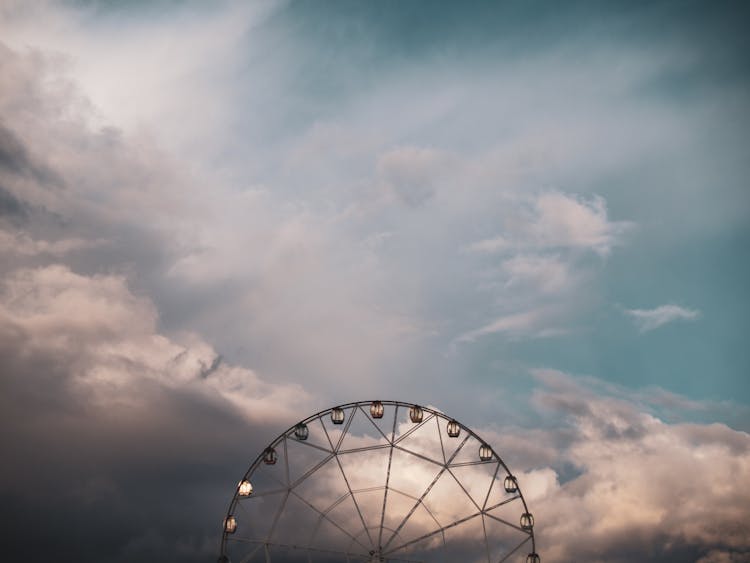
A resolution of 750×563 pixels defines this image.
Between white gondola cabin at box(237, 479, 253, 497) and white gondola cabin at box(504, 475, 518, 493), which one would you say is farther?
white gondola cabin at box(504, 475, 518, 493)

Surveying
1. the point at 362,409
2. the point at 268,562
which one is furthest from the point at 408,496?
the point at 268,562

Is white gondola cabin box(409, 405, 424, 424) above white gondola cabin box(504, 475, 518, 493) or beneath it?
above

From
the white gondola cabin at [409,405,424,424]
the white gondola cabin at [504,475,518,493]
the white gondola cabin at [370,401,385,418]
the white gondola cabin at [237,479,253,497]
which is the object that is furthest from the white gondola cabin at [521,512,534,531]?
the white gondola cabin at [237,479,253,497]

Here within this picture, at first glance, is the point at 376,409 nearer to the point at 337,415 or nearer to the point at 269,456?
the point at 337,415

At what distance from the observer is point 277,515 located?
39.4 meters

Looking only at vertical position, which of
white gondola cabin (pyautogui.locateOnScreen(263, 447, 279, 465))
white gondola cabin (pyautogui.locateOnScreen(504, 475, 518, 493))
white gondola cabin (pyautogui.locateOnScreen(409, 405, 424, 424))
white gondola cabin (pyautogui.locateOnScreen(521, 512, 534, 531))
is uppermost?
white gondola cabin (pyautogui.locateOnScreen(409, 405, 424, 424))

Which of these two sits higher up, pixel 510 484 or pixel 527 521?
pixel 510 484

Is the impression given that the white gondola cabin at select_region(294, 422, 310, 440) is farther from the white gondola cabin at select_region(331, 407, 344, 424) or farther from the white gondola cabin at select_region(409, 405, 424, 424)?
the white gondola cabin at select_region(409, 405, 424, 424)

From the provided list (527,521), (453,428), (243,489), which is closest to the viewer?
(243,489)

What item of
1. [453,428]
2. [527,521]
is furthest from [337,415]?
[527,521]

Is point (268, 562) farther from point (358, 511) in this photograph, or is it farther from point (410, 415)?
point (410, 415)

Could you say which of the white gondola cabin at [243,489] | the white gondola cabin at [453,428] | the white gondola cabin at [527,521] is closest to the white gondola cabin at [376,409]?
the white gondola cabin at [453,428]

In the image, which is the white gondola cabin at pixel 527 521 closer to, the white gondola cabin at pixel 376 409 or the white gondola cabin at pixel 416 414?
the white gondola cabin at pixel 416 414

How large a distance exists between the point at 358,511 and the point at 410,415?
6.59 meters
